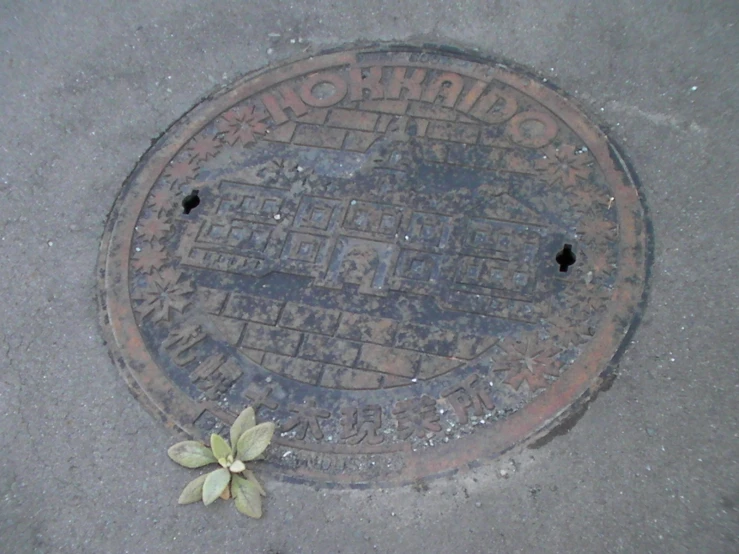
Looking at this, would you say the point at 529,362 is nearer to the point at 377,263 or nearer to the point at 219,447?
the point at 377,263

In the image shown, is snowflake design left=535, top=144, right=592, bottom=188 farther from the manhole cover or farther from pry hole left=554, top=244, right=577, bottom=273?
pry hole left=554, top=244, right=577, bottom=273

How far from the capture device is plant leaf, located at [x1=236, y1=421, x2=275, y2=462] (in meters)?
2.26

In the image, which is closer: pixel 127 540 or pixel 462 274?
pixel 127 540

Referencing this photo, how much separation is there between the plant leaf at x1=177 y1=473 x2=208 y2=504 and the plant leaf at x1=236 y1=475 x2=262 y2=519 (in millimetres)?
110

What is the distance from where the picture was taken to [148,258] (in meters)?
2.70

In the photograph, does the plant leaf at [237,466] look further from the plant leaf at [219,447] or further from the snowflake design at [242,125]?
the snowflake design at [242,125]

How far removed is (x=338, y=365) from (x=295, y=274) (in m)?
0.40

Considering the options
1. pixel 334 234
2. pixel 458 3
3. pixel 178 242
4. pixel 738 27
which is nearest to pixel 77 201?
pixel 178 242

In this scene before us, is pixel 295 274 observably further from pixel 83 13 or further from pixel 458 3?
pixel 83 13

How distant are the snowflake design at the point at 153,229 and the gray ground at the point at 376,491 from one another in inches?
9.1

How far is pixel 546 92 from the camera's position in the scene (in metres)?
2.83

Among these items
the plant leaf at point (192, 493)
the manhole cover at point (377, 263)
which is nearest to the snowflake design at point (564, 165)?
the manhole cover at point (377, 263)

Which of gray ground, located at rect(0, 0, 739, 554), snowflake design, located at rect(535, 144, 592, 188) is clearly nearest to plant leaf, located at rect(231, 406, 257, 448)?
gray ground, located at rect(0, 0, 739, 554)

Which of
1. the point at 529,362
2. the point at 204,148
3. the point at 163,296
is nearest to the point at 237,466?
the point at 163,296
